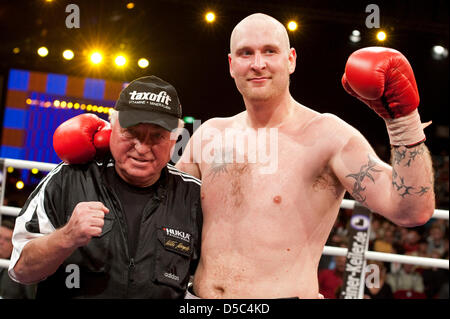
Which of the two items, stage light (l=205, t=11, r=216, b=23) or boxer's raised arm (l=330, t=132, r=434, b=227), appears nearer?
boxer's raised arm (l=330, t=132, r=434, b=227)

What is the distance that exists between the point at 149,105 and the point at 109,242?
1.44 ft

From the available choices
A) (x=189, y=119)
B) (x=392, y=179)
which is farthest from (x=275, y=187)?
(x=189, y=119)

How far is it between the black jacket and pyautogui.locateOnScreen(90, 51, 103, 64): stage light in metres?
4.15

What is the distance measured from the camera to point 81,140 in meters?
1.69

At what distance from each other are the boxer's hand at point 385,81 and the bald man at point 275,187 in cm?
22

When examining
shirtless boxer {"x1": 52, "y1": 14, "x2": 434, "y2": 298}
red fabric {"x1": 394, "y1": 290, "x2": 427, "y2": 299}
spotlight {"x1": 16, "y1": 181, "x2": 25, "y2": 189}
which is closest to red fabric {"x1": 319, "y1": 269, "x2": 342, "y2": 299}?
red fabric {"x1": 394, "y1": 290, "x2": 427, "y2": 299}

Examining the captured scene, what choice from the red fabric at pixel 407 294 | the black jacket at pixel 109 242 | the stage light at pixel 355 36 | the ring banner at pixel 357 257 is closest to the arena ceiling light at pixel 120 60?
the stage light at pixel 355 36

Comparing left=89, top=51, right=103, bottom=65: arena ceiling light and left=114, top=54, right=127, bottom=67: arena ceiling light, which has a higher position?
left=89, top=51, right=103, bottom=65: arena ceiling light

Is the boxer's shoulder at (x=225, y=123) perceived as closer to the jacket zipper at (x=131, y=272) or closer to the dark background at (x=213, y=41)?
the jacket zipper at (x=131, y=272)

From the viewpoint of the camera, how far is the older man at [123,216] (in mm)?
1593

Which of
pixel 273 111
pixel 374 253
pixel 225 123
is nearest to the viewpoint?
pixel 273 111

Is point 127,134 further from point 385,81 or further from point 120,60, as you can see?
point 120,60

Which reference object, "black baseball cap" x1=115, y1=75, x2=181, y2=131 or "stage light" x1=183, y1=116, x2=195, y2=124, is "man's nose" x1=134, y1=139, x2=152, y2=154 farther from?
"stage light" x1=183, y1=116, x2=195, y2=124

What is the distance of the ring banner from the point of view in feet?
8.54
